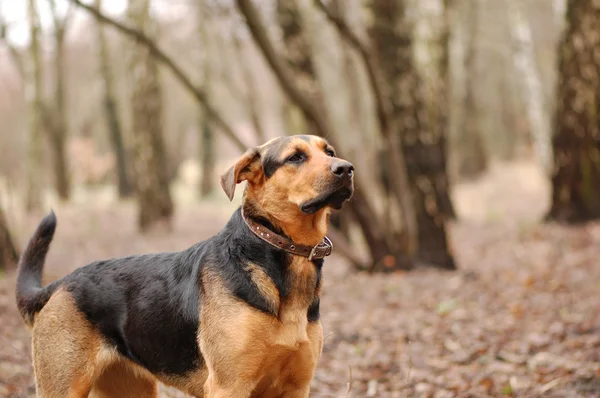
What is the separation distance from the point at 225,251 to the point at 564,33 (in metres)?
10.4

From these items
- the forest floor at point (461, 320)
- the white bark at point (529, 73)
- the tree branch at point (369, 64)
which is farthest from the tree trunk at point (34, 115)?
the white bark at point (529, 73)

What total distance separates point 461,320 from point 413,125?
3.84 meters

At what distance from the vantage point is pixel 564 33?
39.2ft

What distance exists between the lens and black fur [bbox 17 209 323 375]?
3.64m

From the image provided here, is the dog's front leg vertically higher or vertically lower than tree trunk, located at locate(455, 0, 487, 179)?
higher

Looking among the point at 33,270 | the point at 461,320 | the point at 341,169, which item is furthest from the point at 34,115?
the point at 341,169

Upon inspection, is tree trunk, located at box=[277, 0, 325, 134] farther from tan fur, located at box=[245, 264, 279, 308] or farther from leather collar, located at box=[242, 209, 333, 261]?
tan fur, located at box=[245, 264, 279, 308]

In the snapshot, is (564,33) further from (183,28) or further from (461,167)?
(183,28)

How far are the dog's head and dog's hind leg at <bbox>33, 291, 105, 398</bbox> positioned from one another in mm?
Result: 1188

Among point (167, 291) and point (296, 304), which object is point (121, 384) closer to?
point (167, 291)

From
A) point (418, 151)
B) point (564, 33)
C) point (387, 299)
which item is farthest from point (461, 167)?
point (387, 299)

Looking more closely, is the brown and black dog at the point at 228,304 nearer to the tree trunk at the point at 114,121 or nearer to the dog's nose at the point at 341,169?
the dog's nose at the point at 341,169

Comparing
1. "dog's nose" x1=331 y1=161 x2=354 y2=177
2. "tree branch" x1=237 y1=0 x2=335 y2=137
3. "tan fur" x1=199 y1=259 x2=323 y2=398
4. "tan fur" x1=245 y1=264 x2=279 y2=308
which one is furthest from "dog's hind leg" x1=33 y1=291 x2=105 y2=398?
"tree branch" x1=237 y1=0 x2=335 y2=137

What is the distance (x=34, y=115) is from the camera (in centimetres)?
2175
